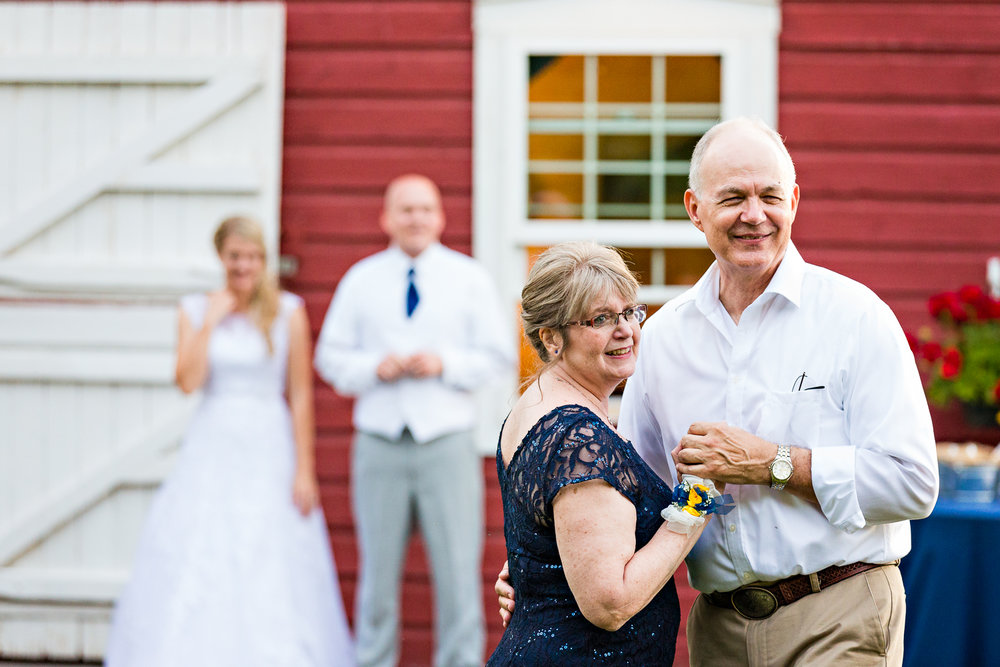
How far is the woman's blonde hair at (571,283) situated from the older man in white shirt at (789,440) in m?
0.22

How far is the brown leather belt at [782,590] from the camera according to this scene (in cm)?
193

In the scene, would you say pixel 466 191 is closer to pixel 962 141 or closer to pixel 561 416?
pixel 962 141

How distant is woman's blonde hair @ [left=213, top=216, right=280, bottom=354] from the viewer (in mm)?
4129

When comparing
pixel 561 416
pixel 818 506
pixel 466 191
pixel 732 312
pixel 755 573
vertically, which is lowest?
pixel 755 573

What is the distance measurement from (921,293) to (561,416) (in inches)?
128

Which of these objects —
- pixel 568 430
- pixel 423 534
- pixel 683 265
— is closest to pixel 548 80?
pixel 683 265

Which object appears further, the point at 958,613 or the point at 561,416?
the point at 958,613

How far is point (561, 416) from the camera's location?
1892 millimetres

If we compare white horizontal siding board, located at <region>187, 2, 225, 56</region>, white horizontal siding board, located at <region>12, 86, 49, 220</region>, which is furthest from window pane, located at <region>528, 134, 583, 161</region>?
white horizontal siding board, located at <region>12, 86, 49, 220</region>

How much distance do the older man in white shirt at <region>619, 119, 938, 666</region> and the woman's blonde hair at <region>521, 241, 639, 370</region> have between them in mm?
218

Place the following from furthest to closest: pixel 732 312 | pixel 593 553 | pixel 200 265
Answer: pixel 200 265
pixel 732 312
pixel 593 553

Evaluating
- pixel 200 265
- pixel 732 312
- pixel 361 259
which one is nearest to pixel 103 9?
pixel 200 265

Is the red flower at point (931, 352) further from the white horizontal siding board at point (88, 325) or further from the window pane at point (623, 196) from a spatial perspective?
the white horizontal siding board at point (88, 325)

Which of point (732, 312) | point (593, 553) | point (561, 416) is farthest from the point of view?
point (732, 312)
